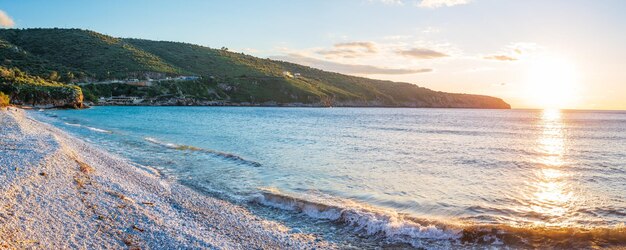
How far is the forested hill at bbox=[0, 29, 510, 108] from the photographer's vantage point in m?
119

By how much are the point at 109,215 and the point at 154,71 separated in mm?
137572

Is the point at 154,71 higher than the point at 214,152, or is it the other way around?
the point at 154,71

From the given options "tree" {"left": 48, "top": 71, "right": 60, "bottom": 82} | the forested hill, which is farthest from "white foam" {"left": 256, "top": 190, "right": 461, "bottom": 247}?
the forested hill

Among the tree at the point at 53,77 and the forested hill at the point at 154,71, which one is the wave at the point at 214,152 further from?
the forested hill at the point at 154,71

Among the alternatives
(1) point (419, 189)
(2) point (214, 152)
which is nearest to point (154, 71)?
(2) point (214, 152)

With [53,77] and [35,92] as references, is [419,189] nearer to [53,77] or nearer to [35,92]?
[35,92]

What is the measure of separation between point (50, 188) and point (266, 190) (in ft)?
23.8

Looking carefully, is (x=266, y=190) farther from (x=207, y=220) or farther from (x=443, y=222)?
(x=443, y=222)

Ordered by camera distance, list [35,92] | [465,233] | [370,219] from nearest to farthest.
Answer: [465,233] → [370,219] → [35,92]

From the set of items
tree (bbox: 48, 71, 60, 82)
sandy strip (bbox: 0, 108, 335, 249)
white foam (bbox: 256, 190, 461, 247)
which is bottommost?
white foam (bbox: 256, 190, 461, 247)

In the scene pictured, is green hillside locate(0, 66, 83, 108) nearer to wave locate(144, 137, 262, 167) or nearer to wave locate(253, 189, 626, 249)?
wave locate(144, 137, 262, 167)

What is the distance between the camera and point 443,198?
50.6 ft

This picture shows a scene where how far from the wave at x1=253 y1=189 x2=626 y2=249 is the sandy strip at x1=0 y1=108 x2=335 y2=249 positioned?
6.54ft

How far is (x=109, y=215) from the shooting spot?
9898 millimetres
